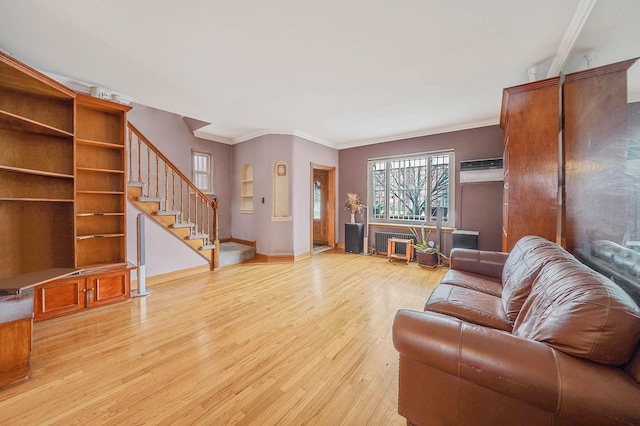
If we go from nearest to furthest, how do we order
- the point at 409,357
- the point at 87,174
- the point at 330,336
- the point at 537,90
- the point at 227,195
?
the point at 409,357, the point at 330,336, the point at 537,90, the point at 87,174, the point at 227,195

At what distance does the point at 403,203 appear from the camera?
5.76 meters

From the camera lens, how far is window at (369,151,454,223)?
5191 millimetres

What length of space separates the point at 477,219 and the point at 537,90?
274 cm

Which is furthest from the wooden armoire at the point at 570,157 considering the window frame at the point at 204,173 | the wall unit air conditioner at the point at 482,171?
the window frame at the point at 204,173

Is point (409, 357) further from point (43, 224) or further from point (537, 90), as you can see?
point (43, 224)

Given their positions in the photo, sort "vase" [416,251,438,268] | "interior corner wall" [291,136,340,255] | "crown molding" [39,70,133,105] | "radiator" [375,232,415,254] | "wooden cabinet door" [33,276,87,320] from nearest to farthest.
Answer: "wooden cabinet door" [33,276,87,320], "crown molding" [39,70,133,105], "vase" [416,251,438,268], "interior corner wall" [291,136,340,255], "radiator" [375,232,415,254]

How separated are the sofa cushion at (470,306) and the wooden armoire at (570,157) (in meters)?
1.06

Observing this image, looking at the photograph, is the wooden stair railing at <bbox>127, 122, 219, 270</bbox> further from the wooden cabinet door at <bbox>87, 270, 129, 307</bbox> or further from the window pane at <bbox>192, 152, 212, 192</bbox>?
the wooden cabinet door at <bbox>87, 270, 129, 307</bbox>

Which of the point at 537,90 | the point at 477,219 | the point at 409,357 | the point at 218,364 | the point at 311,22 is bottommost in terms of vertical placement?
the point at 218,364

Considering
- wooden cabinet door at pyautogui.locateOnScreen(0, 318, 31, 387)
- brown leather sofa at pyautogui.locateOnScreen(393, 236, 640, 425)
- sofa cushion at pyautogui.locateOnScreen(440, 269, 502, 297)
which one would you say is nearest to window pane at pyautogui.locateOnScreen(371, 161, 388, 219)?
sofa cushion at pyautogui.locateOnScreen(440, 269, 502, 297)

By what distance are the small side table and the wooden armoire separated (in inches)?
96.5

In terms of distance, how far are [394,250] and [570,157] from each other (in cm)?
347

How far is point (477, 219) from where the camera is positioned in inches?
187

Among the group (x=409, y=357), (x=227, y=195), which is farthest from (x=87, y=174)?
(x=409, y=357)
